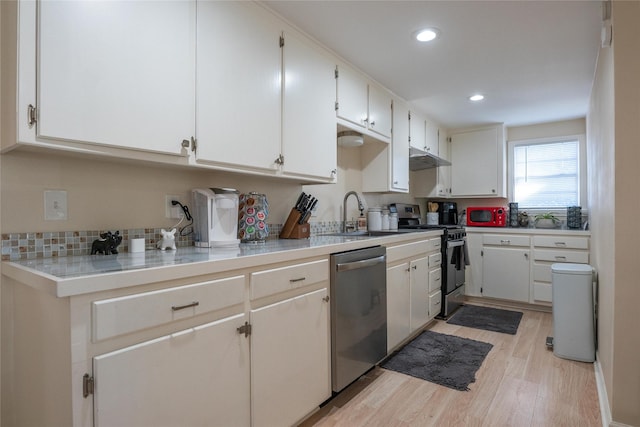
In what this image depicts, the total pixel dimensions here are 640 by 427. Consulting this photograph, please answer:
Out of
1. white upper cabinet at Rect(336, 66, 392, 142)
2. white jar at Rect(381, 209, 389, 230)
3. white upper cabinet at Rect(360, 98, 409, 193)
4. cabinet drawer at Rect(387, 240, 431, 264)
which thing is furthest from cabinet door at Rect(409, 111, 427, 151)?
cabinet drawer at Rect(387, 240, 431, 264)

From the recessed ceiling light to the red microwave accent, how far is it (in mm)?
2727

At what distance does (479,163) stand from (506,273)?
146cm

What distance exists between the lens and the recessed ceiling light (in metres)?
2.15

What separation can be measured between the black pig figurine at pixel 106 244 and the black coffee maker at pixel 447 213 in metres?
4.11

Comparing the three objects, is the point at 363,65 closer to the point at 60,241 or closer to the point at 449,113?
the point at 449,113

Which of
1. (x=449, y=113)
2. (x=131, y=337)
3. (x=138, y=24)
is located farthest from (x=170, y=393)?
(x=449, y=113)

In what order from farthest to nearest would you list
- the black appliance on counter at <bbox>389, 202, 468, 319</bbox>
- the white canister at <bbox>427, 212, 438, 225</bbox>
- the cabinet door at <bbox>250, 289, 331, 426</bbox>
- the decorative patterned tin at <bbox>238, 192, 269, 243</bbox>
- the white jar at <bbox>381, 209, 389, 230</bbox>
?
the white canister at <bbox>427, 212, 438, 225</bbox>
the black appliance on counter at <bbox>389, 202, 468, 319</bbox>
the white jar at <bbox>381, 209, 389, 230</bbox>
the decorative patterned tin at <bbox>238, 192, 269, 243</bbox>
the cabinet door at <bbox>250, 289, 331, 426</bbox>

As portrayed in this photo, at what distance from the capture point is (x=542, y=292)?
385 cm

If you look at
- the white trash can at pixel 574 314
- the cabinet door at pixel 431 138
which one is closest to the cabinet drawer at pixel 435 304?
the white trash can at pixel 574 314

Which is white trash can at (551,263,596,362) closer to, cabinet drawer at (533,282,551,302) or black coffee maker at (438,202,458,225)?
cabinet drawer at (533,282,551,302)

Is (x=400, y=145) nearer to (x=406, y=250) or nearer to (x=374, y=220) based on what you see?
(x=374, y=220)

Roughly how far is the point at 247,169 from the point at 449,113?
9.75ft

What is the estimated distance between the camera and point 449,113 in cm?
394

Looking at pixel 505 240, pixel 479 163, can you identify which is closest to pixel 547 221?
pixel 505 240
